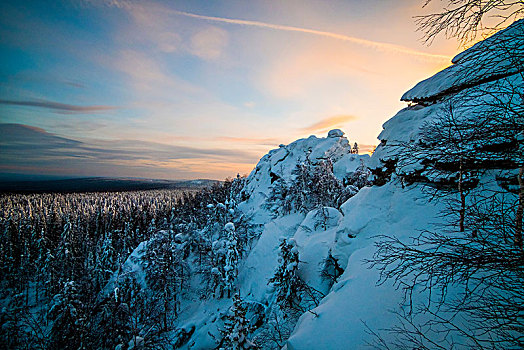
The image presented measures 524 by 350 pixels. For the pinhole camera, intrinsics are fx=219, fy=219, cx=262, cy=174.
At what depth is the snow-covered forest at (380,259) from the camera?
9.70 ft

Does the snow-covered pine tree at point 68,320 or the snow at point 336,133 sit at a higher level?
the snow at point 336,133

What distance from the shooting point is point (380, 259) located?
211 inches

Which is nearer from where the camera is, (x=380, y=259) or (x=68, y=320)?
(x=380, y=259)

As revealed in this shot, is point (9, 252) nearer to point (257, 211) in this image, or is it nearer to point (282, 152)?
point (257, 211)

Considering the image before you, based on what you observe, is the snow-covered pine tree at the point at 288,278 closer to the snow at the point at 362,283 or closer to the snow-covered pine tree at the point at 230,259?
the snow at the point at 362,283

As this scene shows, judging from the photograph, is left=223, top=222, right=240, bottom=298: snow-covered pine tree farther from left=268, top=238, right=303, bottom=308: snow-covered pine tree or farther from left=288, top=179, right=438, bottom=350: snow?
left=288, top=179, right=438, bottom=350: snow

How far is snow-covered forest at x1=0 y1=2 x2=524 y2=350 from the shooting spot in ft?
9.70

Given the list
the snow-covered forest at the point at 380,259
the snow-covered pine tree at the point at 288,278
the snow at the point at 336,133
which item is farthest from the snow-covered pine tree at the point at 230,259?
the snow at the point at 336,133

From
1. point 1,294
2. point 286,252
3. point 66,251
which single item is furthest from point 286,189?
point 1,294

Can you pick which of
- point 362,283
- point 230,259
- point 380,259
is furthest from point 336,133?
point 380,259

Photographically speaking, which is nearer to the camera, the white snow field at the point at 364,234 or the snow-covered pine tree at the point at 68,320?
the white snow field at the point at 364,234

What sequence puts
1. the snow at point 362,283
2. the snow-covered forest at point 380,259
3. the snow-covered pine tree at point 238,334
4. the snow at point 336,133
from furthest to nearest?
the snow at point 336,133
the snow-covered pine tree at point 238,334
the snow at point 362,283
the snow-covered forest at point 380,259

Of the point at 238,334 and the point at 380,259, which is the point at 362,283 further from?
the point at 238,334

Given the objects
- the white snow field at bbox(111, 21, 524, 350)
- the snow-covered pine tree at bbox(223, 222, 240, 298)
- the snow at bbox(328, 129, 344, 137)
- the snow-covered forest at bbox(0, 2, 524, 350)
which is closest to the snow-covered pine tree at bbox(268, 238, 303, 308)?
the snow-covered forest at bbox(0, 2, 524, 350)
